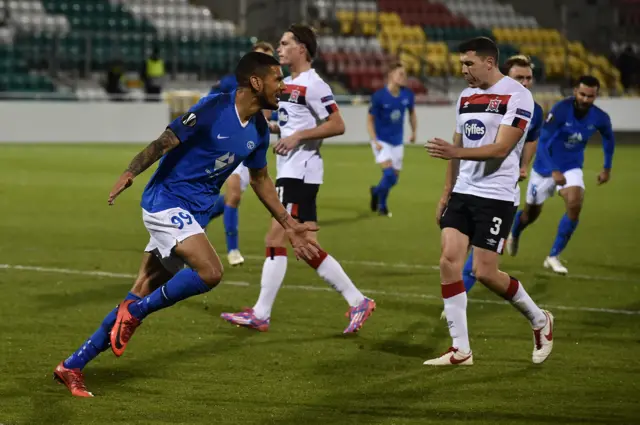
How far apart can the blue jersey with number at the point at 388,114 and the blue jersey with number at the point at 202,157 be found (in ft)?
37.6

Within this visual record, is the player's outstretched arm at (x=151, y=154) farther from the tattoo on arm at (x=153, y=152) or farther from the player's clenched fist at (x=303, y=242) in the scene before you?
the player's clenched fist at (x=303, y=242)

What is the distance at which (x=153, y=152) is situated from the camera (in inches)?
240

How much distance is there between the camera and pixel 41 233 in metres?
13.7

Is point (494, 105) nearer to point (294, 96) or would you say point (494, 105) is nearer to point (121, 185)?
point (294, 96)

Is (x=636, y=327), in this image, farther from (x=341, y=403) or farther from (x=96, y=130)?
(x=96, y=130)

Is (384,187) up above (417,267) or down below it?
below

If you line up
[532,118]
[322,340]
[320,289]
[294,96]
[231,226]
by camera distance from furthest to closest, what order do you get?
[231,226], [320,289], [532,118], [294,96], [322,340]

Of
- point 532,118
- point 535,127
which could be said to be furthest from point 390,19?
point 532,118

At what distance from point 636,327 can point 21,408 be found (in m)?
4.81

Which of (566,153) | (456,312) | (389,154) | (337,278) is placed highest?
(566,153)

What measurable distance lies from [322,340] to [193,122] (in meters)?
2.35

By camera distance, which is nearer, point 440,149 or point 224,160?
point 224,160

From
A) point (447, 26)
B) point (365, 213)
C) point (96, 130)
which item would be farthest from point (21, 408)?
point (447, 26)

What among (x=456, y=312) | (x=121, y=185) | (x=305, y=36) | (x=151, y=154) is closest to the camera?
(x=121, y=185)
